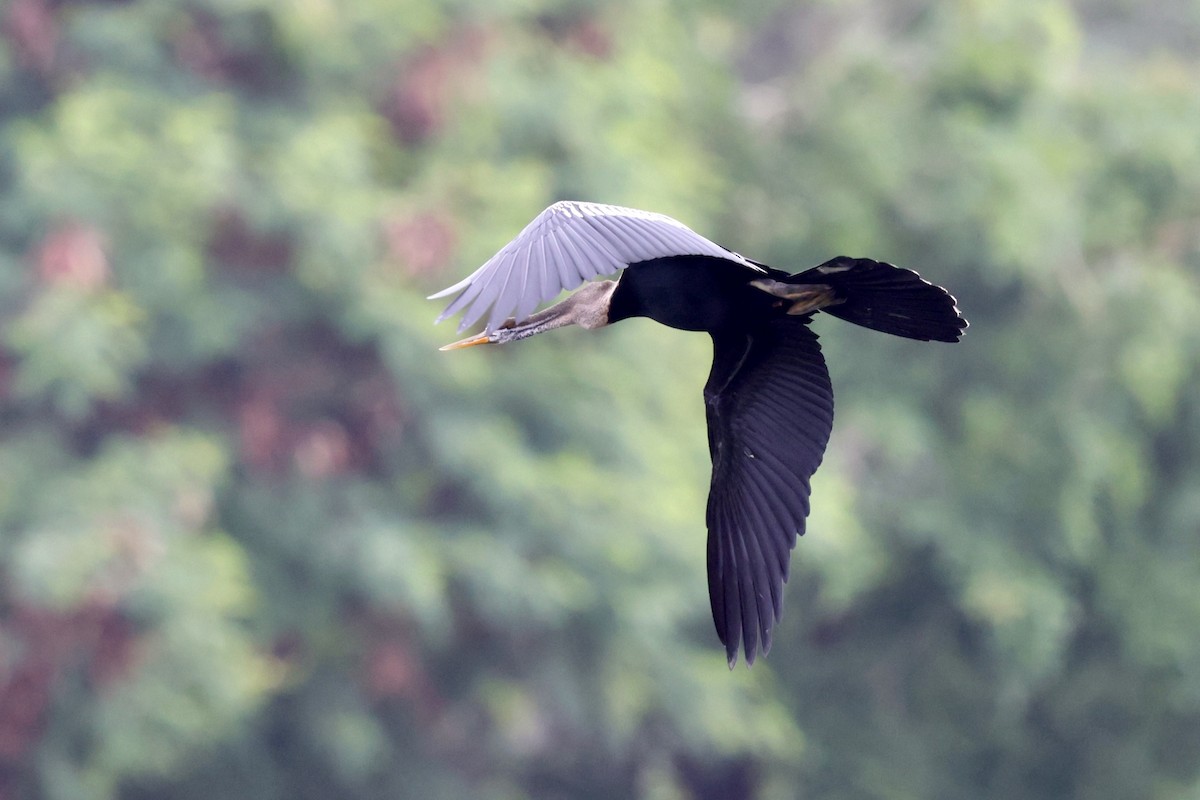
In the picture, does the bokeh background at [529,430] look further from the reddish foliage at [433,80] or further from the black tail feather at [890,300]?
the black tail feather at [890,300]

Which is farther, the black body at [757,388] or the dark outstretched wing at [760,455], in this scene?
the dark outstretched wing at [760,455]

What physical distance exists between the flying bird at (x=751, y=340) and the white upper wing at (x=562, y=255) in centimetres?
1

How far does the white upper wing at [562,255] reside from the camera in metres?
4.14

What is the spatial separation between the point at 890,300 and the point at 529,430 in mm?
8031

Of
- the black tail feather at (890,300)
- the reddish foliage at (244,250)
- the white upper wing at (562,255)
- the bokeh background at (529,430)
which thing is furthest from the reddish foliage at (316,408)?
the white upper wing at (562,255)

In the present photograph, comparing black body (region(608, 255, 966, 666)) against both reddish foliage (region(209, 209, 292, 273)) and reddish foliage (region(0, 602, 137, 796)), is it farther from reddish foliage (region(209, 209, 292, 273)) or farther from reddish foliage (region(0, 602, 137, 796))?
reddish foliage (region(209, 209, 292, 273))

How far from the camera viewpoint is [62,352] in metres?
11.5

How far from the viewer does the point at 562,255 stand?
4449 millimetres

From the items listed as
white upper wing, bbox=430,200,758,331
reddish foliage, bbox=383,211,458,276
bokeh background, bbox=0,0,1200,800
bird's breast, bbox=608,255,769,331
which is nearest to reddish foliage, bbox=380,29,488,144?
bokeh background, bbox=0,0,1200,800

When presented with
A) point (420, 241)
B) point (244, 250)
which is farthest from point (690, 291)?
point (244, 250)

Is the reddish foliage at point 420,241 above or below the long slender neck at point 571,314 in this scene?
above

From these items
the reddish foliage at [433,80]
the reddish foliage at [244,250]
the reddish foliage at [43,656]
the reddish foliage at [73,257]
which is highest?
the reddish foliage at [433,80]

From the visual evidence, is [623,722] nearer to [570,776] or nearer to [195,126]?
Answer: [570,776]

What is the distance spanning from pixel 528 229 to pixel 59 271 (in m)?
7.50
